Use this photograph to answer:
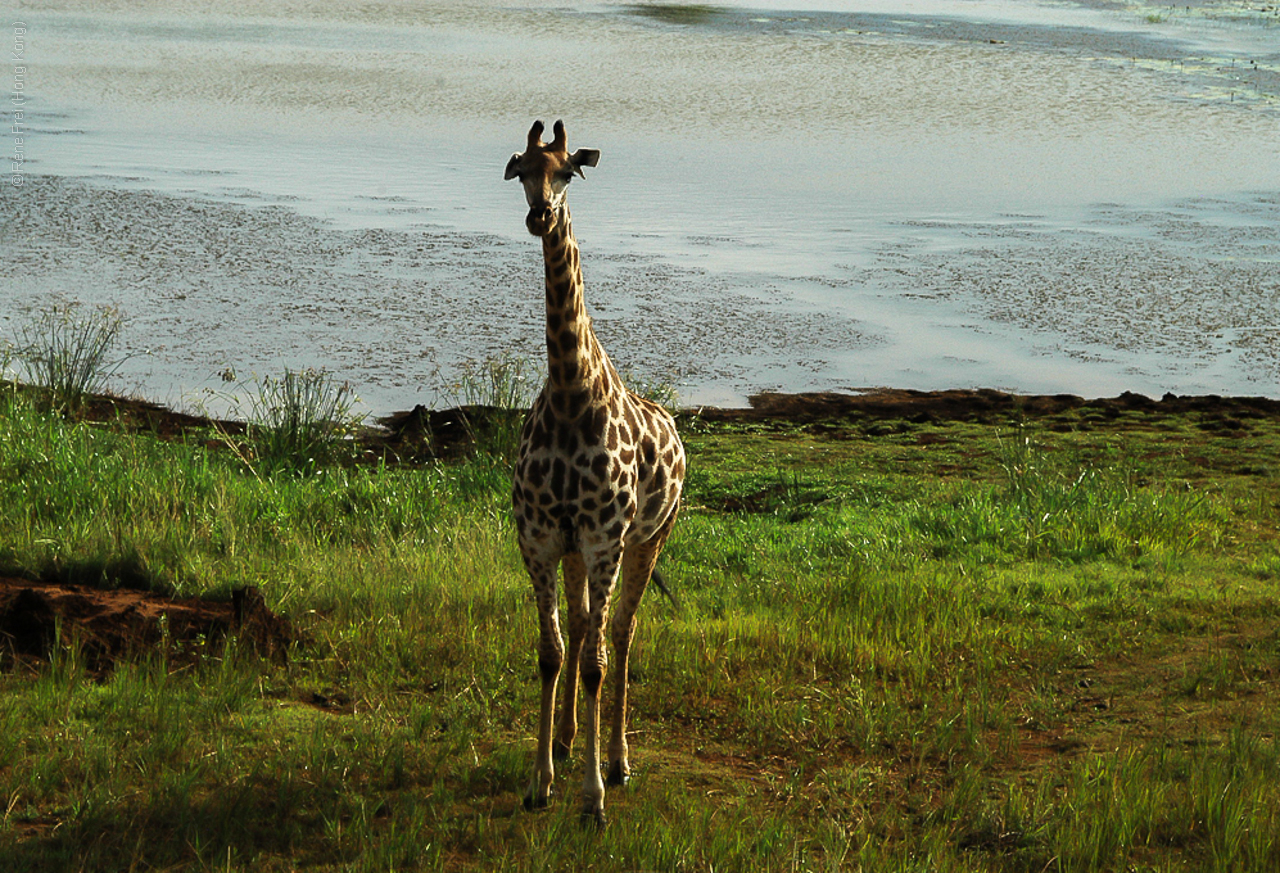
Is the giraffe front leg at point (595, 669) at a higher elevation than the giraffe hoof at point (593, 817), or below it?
higher

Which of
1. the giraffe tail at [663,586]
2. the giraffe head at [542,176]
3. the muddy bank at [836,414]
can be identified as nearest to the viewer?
the giraffe head at [542,176]

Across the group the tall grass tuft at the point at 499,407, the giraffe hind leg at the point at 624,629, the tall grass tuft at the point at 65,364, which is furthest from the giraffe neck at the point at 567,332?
the tall grass tuft at the point at 65,364

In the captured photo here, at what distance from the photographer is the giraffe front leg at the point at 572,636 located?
17.7 ft

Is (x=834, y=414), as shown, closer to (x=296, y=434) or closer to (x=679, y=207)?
(x=296, y=434)

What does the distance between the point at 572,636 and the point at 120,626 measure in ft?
7.40

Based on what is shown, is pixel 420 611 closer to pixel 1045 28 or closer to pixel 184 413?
pixel 184 413

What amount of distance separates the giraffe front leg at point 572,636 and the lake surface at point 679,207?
682 cm

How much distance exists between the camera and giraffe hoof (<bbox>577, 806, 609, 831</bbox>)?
500cm

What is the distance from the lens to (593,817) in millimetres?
5020

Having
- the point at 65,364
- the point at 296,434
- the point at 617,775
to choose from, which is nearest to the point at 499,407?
the point at 296,434

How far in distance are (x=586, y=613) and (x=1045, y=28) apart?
3746 cm

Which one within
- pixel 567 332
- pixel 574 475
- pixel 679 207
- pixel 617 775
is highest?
pixel 679 207

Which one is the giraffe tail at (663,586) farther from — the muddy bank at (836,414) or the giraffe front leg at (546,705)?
the muddy bank at (836,414)

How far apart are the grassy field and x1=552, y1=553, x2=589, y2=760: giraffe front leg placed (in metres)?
0.16
